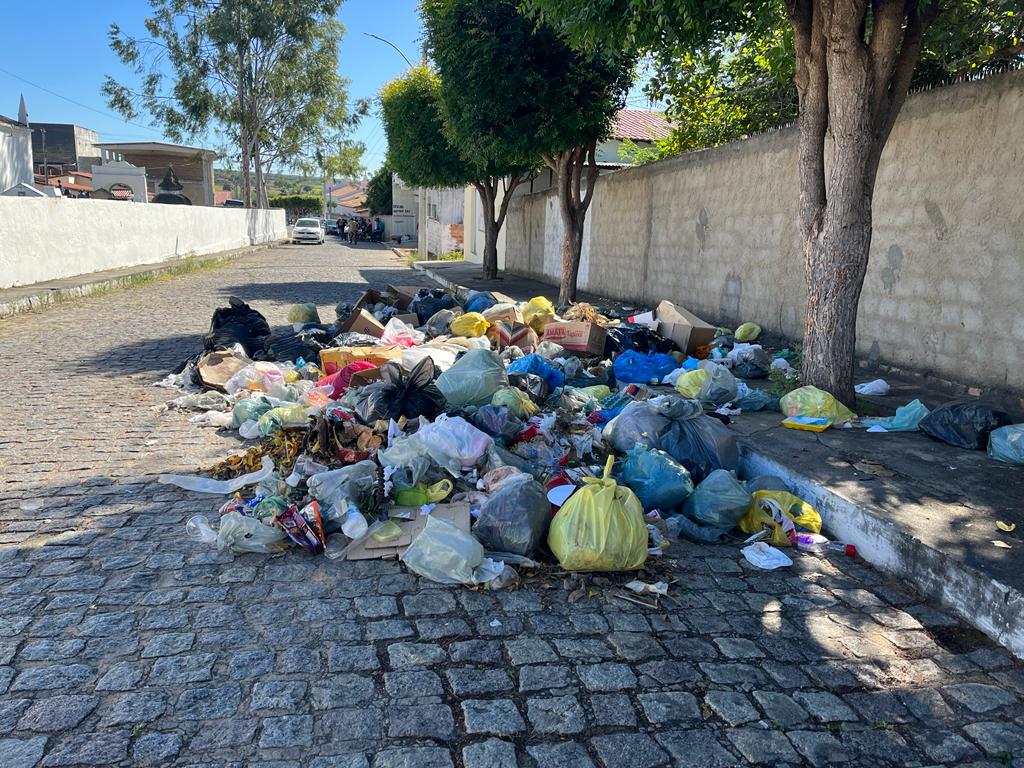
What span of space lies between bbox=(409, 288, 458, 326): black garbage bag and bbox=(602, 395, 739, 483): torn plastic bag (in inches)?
185

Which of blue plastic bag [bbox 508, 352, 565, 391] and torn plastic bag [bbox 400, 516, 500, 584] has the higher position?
blue plastic bag [bbox 508, 352, 565, 391]

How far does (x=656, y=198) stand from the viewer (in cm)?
1144

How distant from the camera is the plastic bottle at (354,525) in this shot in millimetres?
3557

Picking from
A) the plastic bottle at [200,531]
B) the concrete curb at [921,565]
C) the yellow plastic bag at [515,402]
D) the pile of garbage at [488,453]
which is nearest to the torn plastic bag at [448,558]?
the pile of garbage at [488,453]

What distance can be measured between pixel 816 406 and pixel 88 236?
16029 mm

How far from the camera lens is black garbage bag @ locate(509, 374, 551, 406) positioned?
5.77m

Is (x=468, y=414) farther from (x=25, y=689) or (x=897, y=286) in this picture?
(x=897, y=286)

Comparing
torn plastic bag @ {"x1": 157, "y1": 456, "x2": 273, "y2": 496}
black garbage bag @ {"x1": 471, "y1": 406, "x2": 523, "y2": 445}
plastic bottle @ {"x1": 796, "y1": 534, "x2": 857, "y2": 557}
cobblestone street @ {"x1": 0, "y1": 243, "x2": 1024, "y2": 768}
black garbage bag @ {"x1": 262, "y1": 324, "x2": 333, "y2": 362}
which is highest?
black garbage bag @ {"x1": 262, "y1": 324, "x2": 333, "y2": 362}

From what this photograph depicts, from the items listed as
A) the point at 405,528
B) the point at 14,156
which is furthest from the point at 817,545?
the point at 14,156

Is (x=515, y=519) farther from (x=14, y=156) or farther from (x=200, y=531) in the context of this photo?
(x=14, y=156)

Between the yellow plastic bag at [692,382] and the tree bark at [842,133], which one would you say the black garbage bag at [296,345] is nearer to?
the yellow plastic bag at [692,382]

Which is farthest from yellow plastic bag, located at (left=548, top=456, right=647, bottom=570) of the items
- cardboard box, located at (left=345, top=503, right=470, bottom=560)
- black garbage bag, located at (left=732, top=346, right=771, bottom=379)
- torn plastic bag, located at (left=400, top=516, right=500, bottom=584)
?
black garbage bag, located at (left=732, top=346, right=771, bottom=379)

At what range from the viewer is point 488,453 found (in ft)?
13.9

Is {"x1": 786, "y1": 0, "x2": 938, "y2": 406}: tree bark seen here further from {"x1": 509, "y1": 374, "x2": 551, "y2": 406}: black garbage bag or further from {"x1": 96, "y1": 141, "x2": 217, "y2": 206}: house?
{"x1": 96, "y1": 141, "x2": 217, "y2": 206}: house
